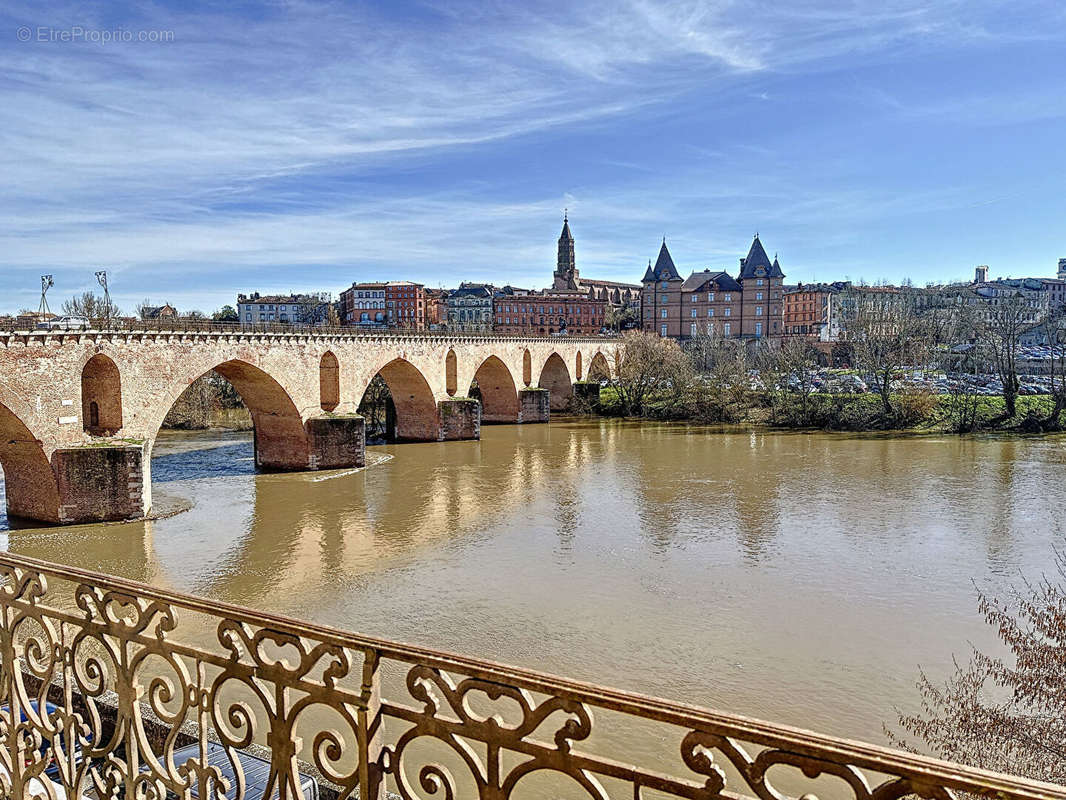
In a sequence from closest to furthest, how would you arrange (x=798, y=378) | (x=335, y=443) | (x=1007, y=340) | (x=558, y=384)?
1. (x=335, y=443)
2. (x=1007, y=340)
3. (x=798, y=378)
4. (x=558, y=384)

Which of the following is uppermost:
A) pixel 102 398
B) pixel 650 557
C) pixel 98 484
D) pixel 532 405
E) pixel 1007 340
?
pixel 1007 340

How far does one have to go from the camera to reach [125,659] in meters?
3.14

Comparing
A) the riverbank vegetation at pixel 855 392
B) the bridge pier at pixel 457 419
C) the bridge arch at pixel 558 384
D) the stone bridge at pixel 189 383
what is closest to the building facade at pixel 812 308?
the riverbank vegetation at pixel 855 392

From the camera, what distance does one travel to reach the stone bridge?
17.2m

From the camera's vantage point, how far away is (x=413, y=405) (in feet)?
109

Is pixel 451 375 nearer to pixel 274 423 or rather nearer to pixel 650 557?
pixel 274 423

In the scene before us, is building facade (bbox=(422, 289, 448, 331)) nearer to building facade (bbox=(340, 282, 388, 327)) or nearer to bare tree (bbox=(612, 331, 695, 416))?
building facade (bbox=(340, 282, 388, 327))

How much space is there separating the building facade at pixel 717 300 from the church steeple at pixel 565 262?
32629 mm

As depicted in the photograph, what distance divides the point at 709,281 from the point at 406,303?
4130 centimetres

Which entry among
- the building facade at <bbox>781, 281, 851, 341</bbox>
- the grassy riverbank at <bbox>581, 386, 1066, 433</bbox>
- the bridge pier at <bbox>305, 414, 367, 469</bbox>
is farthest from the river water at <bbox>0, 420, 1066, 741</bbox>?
the building facade at <bbox>781, 281, 851, 341</bbox>

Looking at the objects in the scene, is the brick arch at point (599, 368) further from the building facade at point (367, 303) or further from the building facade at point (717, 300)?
the building facade at point (367, 303)

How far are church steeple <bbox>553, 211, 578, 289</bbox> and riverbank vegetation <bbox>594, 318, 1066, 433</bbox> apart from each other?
205 feet

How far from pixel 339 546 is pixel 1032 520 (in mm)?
15451

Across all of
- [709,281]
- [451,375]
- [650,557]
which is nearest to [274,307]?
[709,281]
